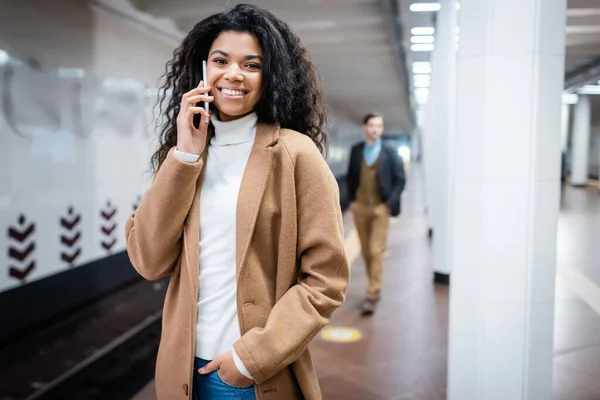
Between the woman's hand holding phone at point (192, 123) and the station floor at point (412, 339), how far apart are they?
2709 mm

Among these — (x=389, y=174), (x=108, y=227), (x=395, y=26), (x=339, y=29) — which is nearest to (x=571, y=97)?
(x=395, y=26)

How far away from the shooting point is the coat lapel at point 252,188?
137cm

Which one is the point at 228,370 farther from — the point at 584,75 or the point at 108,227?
the point at 584,75

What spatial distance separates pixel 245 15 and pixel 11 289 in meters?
4.26

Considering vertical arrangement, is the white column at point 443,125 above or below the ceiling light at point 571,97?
below

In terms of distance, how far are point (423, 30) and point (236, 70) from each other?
787 cm

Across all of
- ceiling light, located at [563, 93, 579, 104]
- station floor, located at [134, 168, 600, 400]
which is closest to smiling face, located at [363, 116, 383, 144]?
station floor, located at [134, 168, 600, 400]

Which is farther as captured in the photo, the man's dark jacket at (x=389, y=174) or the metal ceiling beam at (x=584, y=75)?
the metal ceiling beam at (x=584, y=75)

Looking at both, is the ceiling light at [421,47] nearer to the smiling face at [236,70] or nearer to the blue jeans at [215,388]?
the smiling face at [236,70]

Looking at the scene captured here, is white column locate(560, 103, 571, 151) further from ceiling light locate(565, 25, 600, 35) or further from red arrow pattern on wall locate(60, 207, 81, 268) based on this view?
red arrow pattern on wall locate(60, 207, 81, 268)

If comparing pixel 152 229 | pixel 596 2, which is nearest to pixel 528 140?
pixel 152 229

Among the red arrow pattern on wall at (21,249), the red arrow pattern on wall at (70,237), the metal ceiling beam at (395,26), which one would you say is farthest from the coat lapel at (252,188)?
the metal ceiling beam at (395,26)

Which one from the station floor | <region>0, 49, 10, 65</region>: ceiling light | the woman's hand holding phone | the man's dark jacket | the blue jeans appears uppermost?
<region>0, 49, 10, 65</region>: ceiling light

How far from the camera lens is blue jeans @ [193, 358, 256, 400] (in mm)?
1419
